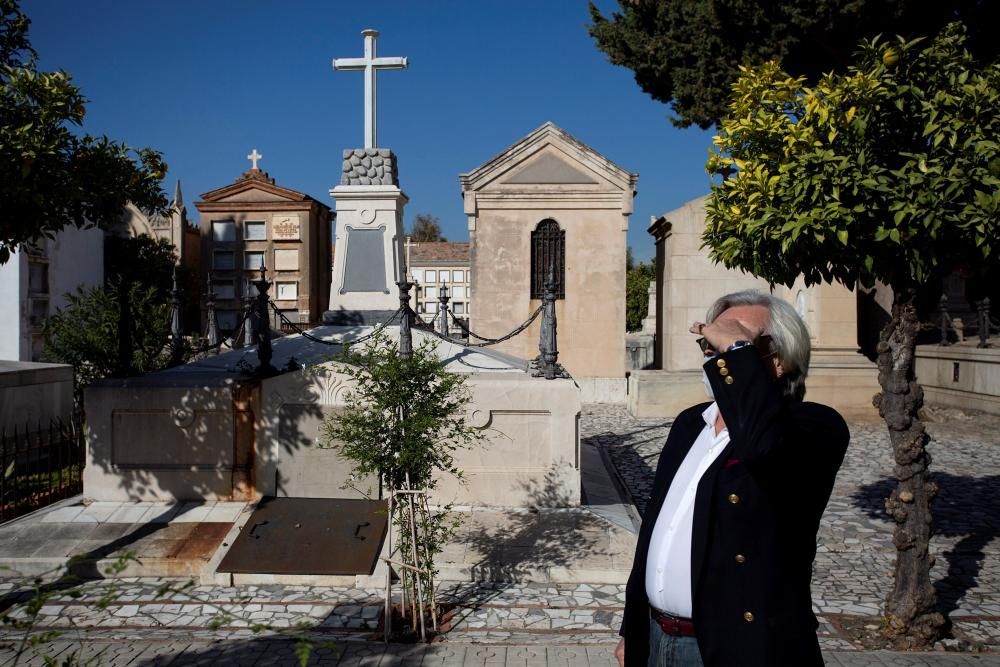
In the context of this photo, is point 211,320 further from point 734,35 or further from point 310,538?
point 734,35

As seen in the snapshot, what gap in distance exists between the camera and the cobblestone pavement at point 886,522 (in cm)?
579

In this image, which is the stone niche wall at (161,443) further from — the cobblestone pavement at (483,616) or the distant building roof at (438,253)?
the distant building roof at (438,253)

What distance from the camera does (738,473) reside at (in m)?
2.33

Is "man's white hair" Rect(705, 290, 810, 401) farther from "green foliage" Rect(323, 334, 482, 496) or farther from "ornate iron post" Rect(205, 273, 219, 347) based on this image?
"ornate iron post" Rect(205, 273, 219, 347)

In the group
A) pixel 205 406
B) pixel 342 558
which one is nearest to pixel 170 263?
pixel 205 406

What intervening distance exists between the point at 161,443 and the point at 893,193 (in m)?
6.93

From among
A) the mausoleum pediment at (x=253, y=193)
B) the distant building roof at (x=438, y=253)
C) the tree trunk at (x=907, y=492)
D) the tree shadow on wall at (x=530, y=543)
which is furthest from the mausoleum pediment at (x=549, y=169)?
the distant building roof at (x=438, y=253)

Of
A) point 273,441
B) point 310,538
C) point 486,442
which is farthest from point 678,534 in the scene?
point 273,441

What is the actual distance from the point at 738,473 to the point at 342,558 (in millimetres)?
4612

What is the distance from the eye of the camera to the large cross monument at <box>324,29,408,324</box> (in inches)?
381

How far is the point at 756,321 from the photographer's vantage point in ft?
7.91

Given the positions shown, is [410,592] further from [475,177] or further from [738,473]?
[475,177]

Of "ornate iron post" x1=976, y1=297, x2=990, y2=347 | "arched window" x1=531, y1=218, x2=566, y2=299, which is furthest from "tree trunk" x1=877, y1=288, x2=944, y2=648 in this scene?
"arched window" x1=531, y1=218, x2=566, y2=299

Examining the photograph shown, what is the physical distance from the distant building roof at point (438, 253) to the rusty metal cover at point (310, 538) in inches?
1676
